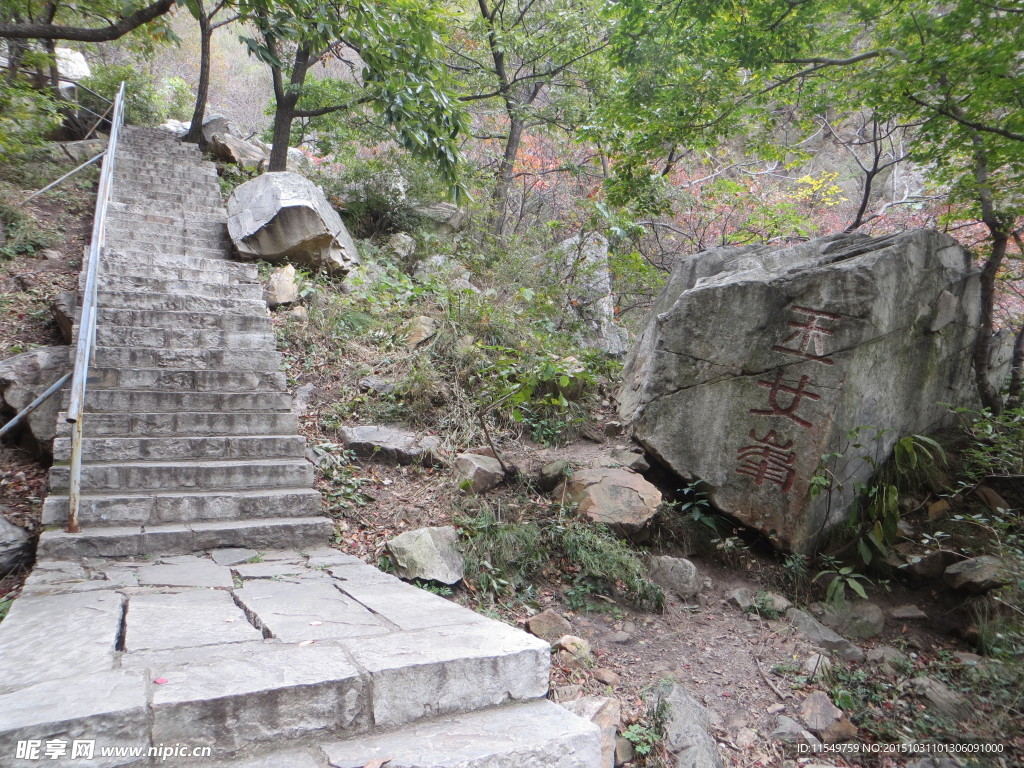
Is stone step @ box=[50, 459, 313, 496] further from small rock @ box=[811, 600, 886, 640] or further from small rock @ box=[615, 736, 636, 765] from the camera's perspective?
small rock @ box=[811, 600, 886, 640]

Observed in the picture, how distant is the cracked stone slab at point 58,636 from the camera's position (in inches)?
80.7

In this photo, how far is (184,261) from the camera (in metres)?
7.46

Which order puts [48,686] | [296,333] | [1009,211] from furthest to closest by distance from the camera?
[296,333] → [1009,211] → [48,686]

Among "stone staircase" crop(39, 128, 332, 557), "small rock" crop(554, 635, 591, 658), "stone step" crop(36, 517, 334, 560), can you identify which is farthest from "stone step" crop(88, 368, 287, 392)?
"small rock" crop(554, 635, 591, 658)

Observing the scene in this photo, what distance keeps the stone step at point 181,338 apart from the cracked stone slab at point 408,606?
3436 millimetres

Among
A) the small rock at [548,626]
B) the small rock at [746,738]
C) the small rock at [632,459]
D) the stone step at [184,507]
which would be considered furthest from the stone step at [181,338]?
the small rock at [746,738]

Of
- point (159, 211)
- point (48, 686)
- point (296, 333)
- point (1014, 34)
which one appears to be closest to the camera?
point (48, 686)

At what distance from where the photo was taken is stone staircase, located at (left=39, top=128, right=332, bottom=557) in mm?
4172

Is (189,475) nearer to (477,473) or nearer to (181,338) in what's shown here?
(181,338)

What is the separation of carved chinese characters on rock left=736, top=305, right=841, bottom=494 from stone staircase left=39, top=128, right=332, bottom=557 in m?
3.74

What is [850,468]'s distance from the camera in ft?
17.6

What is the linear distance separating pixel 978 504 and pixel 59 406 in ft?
27.4

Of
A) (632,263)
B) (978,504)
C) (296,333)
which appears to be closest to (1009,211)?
(978,504)

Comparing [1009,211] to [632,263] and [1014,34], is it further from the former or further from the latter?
[632,263]
